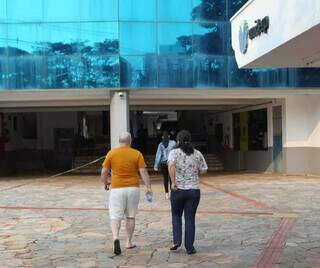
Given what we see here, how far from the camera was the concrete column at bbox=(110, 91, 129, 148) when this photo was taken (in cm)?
2252

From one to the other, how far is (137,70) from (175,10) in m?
2.71

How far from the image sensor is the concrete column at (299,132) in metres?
24.7

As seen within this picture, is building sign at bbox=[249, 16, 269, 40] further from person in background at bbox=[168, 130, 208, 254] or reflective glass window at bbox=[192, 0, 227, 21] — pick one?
reflective glass window at bbox=[192, 0, 227, 21]

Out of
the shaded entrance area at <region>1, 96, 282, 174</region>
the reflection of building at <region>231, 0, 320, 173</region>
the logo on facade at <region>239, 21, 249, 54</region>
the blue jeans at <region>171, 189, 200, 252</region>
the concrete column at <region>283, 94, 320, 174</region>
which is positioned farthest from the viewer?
the shaded entrance area at <region>1, 96, 282, 174</region>

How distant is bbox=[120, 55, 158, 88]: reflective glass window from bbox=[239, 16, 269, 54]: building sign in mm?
6972

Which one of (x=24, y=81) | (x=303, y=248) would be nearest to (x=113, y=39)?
(x=24, y=81)

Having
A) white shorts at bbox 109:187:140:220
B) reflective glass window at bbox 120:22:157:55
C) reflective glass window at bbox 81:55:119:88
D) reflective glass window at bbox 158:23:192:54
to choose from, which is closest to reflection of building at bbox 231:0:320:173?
white shorts at bbox 109:187:140:220

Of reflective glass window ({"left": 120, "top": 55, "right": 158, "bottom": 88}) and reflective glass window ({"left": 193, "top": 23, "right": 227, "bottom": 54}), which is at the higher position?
reflective glass window ({"left": 193, "top": 23, "right": 227, "bottom": 54})

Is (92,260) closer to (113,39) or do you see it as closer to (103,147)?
(113,39)

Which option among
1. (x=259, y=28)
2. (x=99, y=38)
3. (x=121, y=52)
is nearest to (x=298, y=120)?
(x=121, y=52)

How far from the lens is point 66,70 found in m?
22.3

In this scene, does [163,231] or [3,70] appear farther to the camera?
[3,70]

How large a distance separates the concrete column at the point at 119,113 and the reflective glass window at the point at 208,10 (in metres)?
4.01

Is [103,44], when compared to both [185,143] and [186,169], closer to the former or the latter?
[185,143]
